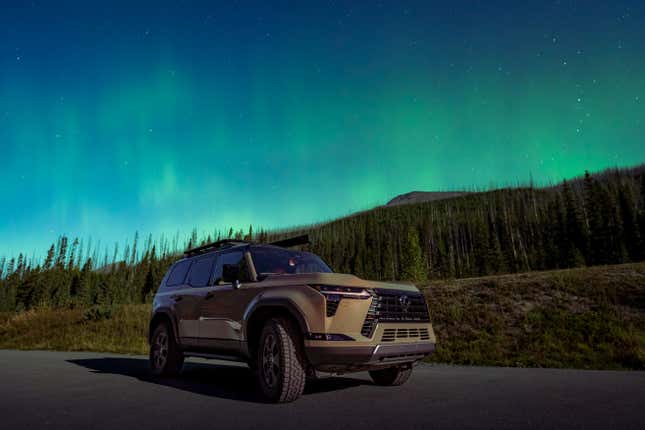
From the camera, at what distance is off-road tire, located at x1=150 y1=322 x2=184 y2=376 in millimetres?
7402

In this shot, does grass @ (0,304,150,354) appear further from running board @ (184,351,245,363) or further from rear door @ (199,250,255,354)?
rear door @ (199,250,255,354)

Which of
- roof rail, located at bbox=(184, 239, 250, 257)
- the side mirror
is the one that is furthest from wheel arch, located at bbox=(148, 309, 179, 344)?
the side mirror

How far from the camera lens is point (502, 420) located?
12.1ft

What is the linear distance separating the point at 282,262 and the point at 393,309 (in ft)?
7.34

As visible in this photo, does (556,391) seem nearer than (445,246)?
Yes

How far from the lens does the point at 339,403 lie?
4.70 m

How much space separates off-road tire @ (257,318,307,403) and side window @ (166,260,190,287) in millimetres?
3355

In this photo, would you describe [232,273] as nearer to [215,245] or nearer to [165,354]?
[215,245]

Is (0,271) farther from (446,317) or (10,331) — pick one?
(446,317)

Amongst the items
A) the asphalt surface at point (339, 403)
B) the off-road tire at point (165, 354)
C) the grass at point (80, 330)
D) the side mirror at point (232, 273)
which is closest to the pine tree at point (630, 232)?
the grass at point (80, 330)

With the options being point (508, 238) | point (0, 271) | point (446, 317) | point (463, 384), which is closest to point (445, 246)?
point (508, 238)

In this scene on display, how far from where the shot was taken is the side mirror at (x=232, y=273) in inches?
220

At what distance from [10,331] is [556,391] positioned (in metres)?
24.8

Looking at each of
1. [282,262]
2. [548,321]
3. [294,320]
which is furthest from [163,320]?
[548,321]
